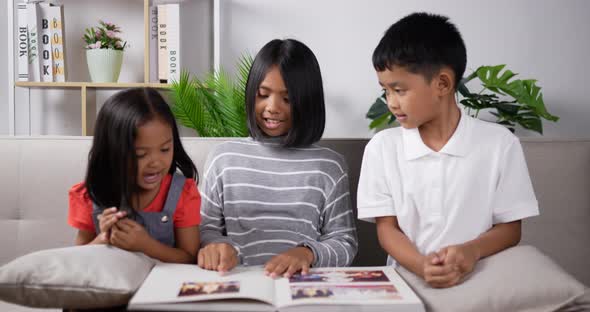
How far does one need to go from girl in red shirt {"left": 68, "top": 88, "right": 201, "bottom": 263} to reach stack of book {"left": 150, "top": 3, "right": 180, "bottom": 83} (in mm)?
1883

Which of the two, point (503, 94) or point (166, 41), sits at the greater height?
point (166, 41)

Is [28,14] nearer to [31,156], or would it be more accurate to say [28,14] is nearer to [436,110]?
[31,156]

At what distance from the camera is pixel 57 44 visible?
125 inches

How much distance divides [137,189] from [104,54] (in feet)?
6.84

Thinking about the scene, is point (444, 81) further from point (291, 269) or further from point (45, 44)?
point (45, 44)

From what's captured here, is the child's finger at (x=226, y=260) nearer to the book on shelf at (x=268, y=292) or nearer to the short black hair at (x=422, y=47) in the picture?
the book on shelf at (x=268, y=292)

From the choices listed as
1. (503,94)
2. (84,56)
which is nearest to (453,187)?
(503,94)

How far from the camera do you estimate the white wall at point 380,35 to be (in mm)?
3516

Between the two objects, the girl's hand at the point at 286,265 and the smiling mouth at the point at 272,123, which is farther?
the smiling mouth at the point at 272,123

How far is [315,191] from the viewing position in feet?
5.00

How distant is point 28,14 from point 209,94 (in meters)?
1.06

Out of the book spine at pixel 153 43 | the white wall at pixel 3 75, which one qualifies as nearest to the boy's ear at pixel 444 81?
the book spine at pixel 153 43

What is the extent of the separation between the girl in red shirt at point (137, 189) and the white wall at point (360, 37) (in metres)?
2.24

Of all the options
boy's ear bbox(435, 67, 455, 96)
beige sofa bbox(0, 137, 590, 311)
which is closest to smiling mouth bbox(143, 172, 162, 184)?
beige sofa bbox(0, 137, 590, 311)
